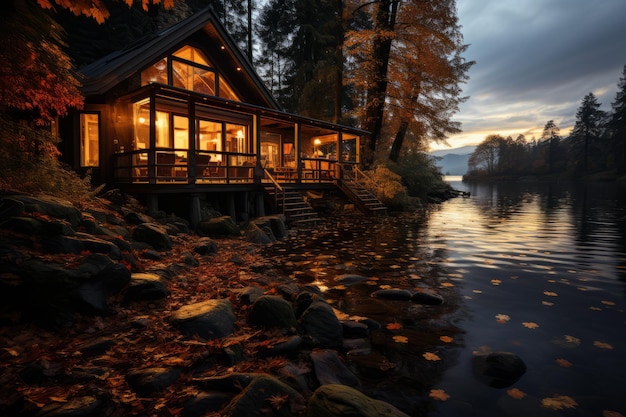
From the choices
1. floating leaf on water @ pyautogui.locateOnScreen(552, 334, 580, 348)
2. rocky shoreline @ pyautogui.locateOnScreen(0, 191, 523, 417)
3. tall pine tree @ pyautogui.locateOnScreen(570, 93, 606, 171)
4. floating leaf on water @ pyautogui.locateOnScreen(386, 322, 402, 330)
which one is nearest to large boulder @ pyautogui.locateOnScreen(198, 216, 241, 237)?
rocky shoreline @ pyautogui.locateOnScreen(0, 191, 523, 417)

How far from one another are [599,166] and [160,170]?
8592cm

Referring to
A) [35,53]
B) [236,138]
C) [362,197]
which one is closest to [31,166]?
[35,53]

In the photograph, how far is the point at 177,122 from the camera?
16.4 metres

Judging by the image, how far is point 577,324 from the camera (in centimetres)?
444

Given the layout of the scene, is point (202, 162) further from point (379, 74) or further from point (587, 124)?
point (587, 124)

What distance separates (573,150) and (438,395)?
94.9 metres

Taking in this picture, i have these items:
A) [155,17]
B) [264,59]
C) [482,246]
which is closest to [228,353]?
[482,246]

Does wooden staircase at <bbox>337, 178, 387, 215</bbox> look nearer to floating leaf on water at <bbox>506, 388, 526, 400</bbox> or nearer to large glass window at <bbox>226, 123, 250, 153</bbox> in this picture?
large glass window at <bbox>226, 123, 250, 153</bbox>

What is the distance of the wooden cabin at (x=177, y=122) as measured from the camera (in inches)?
482

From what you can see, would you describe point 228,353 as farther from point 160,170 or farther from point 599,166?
point 599,166

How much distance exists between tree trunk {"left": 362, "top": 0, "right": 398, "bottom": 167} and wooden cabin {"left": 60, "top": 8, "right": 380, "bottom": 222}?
4.24 m

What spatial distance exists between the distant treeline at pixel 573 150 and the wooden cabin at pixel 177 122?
69431 millimetres

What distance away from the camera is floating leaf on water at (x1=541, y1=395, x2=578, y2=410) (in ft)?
9.34

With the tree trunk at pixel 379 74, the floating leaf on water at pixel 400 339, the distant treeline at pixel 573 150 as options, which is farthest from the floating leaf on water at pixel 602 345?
the distant treeline at pixel 573 150
